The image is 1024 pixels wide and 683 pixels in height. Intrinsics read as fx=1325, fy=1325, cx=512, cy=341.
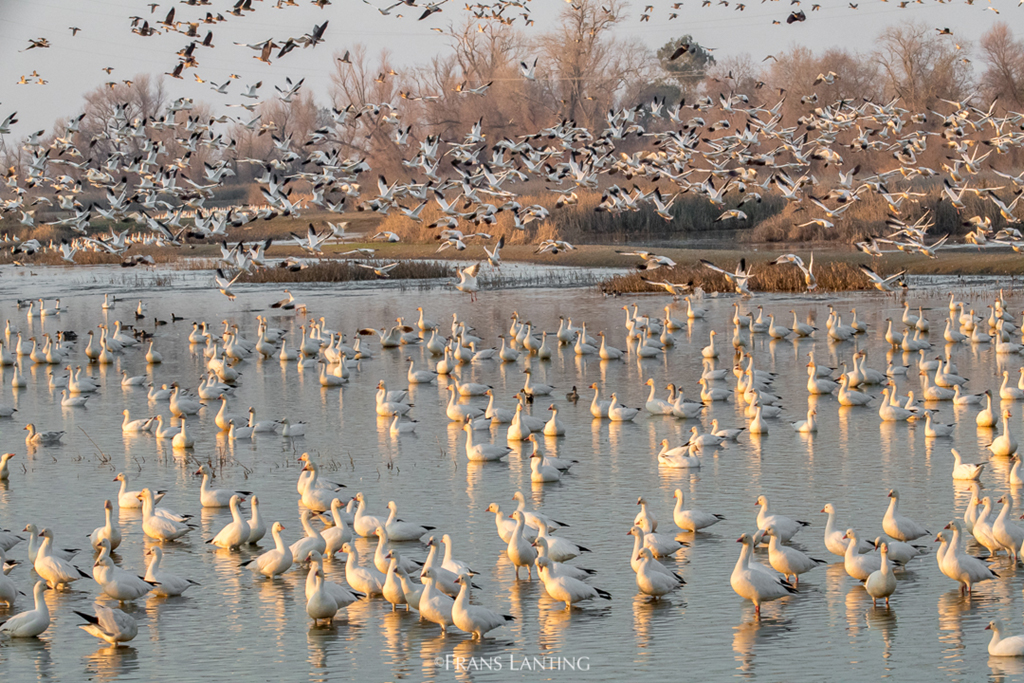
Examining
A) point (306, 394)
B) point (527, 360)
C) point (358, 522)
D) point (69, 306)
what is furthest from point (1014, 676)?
point (69, 306)

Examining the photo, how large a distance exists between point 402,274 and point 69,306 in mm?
11181

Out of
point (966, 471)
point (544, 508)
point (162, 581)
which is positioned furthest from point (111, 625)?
point (966, 471)

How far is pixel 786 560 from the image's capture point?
11953 millimetres

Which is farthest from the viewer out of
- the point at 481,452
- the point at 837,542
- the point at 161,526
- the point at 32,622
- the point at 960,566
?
the point at 481,452

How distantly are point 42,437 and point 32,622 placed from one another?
968cm

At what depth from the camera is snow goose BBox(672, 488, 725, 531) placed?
13844 mm

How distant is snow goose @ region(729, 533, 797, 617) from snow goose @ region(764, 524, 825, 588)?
0.56 meters

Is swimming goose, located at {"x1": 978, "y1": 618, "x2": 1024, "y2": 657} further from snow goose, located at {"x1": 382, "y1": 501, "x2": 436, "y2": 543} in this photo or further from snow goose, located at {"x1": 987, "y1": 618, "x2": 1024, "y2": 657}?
snow goose, located at {"x1": 382, "y1": 501, "x2": 436, "y2": 543}

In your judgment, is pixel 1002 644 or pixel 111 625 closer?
pixel 1002 644

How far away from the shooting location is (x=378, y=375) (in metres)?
27.3

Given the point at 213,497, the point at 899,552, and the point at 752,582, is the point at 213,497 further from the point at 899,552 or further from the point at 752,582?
the point at 899,552

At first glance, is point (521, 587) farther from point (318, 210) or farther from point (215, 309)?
point (318, 210)

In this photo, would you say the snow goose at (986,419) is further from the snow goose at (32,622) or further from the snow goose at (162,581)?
the snow goose at (32,622)

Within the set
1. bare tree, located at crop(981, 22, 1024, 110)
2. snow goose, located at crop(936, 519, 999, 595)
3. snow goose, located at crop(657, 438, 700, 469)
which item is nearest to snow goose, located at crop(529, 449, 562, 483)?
snow goose, located at crop(657, 438, 700, 469)
